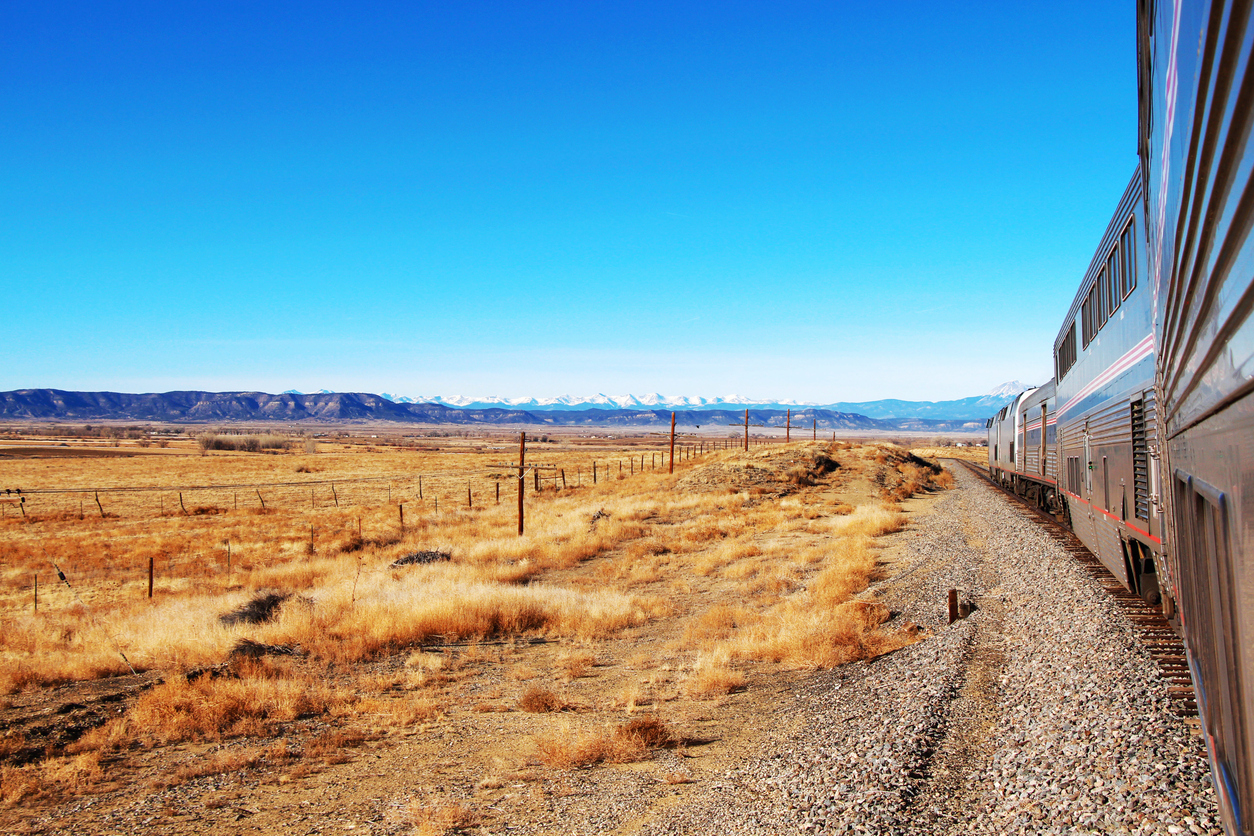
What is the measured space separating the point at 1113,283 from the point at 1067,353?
7.17 meters

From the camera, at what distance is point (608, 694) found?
37.4ft

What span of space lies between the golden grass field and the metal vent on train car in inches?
186

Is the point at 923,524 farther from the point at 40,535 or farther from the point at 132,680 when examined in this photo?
the point at 40,535

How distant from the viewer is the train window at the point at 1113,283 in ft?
32.8

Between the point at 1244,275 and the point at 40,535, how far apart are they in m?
41.3

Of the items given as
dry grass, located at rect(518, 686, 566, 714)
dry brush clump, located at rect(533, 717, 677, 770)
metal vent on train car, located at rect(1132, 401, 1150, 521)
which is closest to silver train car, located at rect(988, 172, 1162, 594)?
metal vent on train car, located at rect(1132, 401, 1150, 521)

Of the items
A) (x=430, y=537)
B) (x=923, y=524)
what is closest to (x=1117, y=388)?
(x=923, y=524)

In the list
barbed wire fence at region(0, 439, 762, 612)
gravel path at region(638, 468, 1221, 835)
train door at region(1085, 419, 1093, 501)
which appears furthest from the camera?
barbed wire fence at region(0, 439, 762, 612)

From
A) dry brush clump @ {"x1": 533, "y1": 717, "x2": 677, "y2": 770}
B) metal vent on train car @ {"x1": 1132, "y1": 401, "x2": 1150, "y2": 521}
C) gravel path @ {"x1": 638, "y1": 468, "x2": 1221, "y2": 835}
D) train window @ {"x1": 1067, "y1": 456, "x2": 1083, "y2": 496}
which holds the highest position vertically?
metal vent on train car @ {"x1": 1132, "y1": 401, "x2": 1150, "y2": 521}

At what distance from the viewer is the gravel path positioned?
5691 millimetres

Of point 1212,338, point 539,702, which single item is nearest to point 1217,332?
point 1212,338

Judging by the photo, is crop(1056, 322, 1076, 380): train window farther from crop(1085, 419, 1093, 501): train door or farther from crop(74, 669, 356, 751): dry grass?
crop(74, 669, 356, 751): dry grass

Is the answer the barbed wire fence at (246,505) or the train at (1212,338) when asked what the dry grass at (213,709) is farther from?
the train at (1212,338)

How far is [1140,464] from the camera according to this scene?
8477mm
